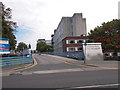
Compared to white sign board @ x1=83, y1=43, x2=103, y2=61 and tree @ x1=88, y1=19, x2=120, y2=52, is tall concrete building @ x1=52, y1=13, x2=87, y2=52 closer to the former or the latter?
tree @ x1=88, y1=19, x2=120, y2=52

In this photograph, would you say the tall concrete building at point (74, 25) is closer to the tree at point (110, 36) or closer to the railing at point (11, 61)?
the tree at point (110, 36)

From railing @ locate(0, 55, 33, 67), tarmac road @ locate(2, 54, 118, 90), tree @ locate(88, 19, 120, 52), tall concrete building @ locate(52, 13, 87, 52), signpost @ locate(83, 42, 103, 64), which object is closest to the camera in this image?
tarmac road @ locate(2, 54, 118, 90)

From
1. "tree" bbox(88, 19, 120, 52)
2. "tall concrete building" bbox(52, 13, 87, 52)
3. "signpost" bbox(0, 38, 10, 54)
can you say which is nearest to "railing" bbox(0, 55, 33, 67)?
Result: "signpost" bbox(0, 38, 10, 54)

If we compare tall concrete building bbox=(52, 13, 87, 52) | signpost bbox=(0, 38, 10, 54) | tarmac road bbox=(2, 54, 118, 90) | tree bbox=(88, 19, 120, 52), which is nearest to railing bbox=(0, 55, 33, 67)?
signpost bbox=(0, 38, 10, 54)

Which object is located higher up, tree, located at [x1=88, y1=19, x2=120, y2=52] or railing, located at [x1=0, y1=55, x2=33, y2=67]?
tree, located at [x1=88, y1=19, x2=120, y2=52]

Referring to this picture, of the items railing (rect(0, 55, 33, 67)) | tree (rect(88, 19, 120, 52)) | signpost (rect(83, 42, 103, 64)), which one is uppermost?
tree (rect(88, 19, 120, 52))

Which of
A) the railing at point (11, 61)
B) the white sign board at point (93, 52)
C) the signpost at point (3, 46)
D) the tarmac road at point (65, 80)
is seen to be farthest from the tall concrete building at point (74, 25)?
the tarmac road at point (65, 80)

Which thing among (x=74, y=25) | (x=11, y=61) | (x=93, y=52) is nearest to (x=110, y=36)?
(x=93, y=52)

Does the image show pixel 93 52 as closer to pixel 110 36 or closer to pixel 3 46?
pixel 110 36

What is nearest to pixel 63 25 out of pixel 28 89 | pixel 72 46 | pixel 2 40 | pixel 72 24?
pixel 72 24

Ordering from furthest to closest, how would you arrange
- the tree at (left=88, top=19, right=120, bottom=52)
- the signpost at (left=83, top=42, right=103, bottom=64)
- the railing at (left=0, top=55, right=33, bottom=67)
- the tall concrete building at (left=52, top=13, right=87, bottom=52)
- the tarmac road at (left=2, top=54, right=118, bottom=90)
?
the tall concrete building at (left=52, top=13, right=87, bottom=52) → the tree at (left=88, top=19, right=120, bottom=52) → the signpost at (left=83, top=42, right=103, bottom=64) → the railing at (left=0, top=55, right=33, bottom=67) → the tarmac road at (left=2, top=54, right=118, bottom=90)

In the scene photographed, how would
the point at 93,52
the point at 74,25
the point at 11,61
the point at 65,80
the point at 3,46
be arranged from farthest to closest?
1. the point at 74,25
2. the point at 93,52
3. the point at 3,46
4. the point at 11,61
5. the point at 65,80

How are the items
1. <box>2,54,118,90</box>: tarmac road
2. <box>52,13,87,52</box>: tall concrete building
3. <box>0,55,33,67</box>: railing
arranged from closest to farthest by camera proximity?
<box>2,54,118,90</box>: tarmac road, <box>0,55,33,67</box>: railing, <box>52,13,87,52</box>: tall concrete building

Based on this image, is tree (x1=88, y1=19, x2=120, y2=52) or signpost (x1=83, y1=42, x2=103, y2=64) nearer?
signpost (x1=83, y1=42, x2=103, y2=64)
